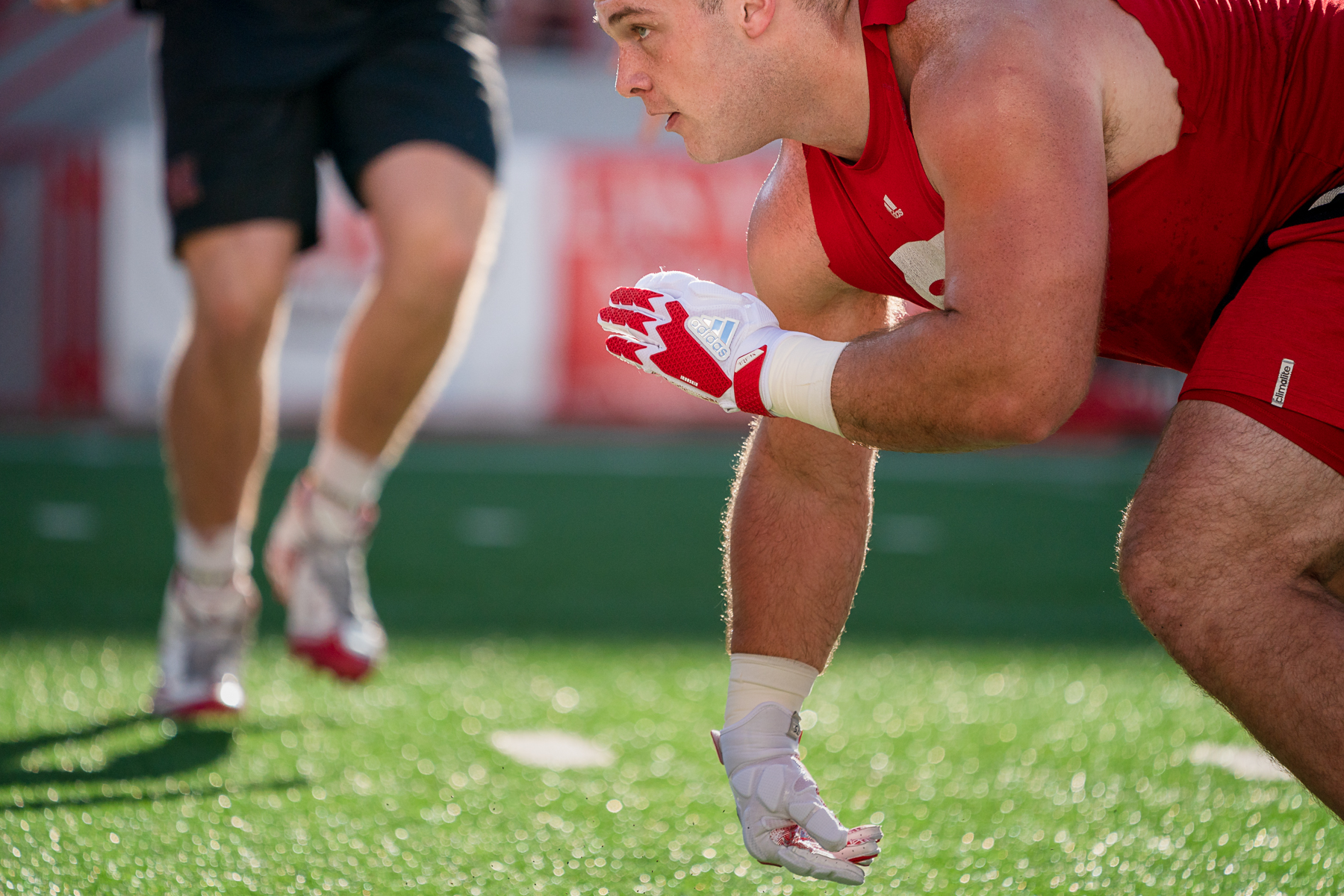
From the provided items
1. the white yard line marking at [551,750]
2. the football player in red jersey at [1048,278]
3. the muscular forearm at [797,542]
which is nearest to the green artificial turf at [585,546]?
the white yard line marking at [551,750]

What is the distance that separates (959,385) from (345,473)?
1717mm

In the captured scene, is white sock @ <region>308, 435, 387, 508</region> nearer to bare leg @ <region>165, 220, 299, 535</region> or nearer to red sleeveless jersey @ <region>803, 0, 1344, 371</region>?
bare leg @ <region>165, 220, 299, 535</region>

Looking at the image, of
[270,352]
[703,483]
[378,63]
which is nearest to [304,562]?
[270,352]

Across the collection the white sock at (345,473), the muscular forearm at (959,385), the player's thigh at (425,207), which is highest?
the muscular forearm at (959,385)

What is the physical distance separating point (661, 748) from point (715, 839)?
1.72 feet

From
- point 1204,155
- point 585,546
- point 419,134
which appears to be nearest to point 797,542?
point 1204,155

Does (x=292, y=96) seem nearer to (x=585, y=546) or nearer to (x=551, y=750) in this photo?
(x=551, y=750)

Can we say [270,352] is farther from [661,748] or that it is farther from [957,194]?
[957,194]

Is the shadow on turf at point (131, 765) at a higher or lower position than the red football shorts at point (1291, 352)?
lower

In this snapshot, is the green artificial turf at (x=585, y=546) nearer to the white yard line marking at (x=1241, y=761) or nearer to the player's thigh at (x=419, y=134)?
the white yard line marking at (x=1241, y=761)

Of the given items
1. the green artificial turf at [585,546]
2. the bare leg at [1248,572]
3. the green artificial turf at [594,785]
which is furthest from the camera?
the green artificial turf at [585,546]

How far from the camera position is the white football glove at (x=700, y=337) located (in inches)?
68.2

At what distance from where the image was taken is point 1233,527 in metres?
1.58

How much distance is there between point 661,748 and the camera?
8.78 feet
